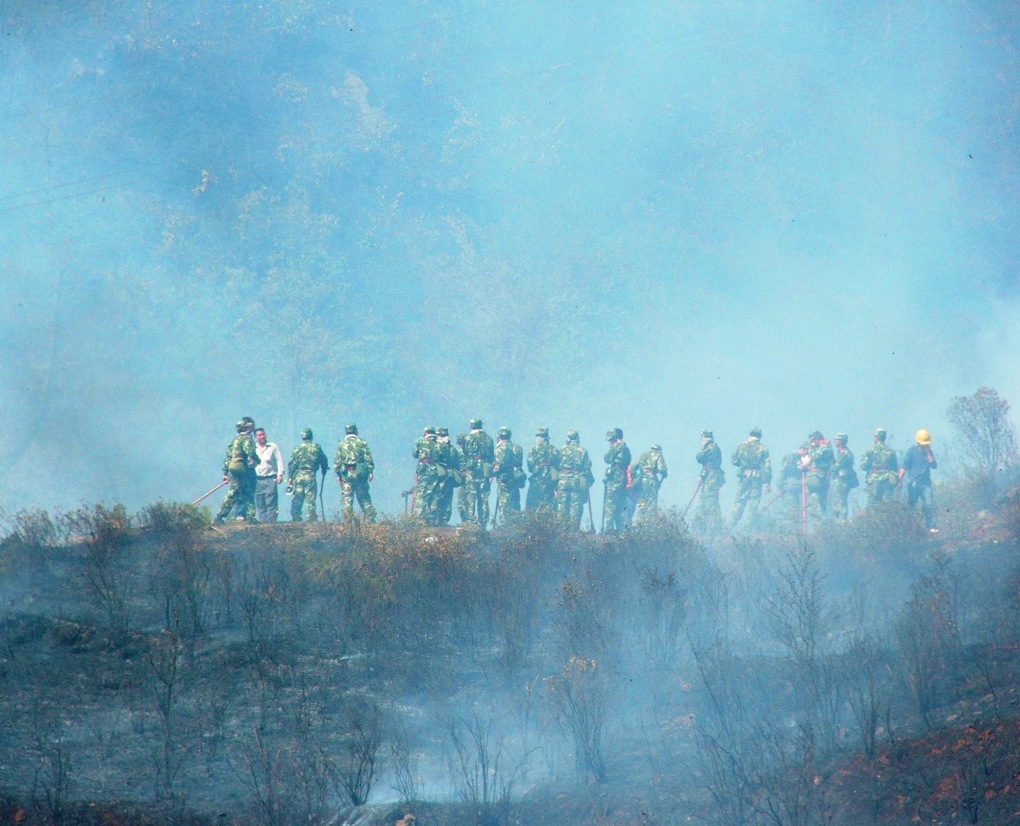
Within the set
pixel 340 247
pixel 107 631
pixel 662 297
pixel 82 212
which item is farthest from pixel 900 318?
pixel 107 631

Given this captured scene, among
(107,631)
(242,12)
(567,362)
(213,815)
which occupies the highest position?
(242,12)

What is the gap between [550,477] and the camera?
1925 centimetres

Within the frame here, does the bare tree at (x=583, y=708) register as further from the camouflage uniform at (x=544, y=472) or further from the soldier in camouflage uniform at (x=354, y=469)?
the camouflage uniform at (x=544, y=472)

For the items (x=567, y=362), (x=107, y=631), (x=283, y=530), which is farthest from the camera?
(x=567, y=362)

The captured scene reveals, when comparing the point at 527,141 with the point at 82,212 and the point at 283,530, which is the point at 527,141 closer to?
the point at 82,212

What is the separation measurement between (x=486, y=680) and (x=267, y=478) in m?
7.26

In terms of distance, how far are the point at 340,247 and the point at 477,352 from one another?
5189mm

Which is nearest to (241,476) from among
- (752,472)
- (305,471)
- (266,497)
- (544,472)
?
(266,497)

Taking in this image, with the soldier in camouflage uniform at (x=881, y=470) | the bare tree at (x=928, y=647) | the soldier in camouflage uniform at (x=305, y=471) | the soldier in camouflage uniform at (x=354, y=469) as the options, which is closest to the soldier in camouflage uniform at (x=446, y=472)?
the soldier in camouflage uniform at (x=354, y=469)

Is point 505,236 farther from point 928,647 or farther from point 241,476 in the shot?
point 928,647

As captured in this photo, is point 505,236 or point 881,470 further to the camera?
point 505,236

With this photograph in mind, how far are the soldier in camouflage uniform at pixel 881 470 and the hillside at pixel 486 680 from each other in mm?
4747

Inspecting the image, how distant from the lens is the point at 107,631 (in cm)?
1102

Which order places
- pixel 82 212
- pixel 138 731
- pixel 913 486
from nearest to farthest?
1. pixel 138 731
2. pixel 913 486
3. pixel 82 212
